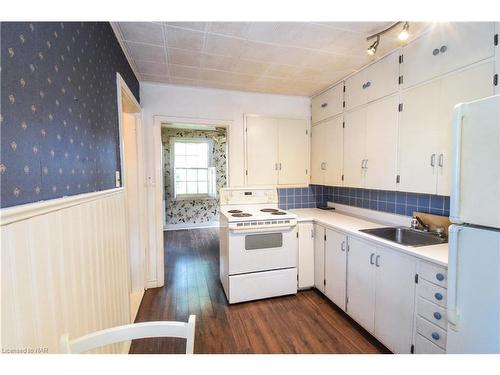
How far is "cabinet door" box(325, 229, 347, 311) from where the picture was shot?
216 cm

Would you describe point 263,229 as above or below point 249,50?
below

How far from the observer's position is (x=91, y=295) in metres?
1.15

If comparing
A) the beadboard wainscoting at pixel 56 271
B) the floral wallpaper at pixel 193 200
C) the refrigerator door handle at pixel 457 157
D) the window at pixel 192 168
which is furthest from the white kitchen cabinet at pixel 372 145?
the window at pixel 192 168

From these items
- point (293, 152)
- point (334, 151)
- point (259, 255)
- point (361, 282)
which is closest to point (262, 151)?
point (293, 152)

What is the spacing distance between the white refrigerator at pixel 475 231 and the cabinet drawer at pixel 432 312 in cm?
29

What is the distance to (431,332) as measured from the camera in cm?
139

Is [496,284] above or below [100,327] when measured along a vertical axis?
above

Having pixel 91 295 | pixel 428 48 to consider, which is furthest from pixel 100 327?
pixel 428 48

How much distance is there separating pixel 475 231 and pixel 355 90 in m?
1.91

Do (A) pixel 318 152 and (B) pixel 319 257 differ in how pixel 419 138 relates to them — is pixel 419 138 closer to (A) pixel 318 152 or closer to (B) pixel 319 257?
(A) pixel 318 152

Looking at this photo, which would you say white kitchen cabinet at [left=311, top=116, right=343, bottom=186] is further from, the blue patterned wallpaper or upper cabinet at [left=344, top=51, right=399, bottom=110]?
the blue patterned wallpaper

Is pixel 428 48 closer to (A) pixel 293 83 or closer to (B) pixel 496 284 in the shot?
(A) pixel 293 83

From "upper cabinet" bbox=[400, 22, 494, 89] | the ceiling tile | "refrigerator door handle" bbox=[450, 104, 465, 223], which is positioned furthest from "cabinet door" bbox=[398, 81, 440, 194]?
the ceiling tile
